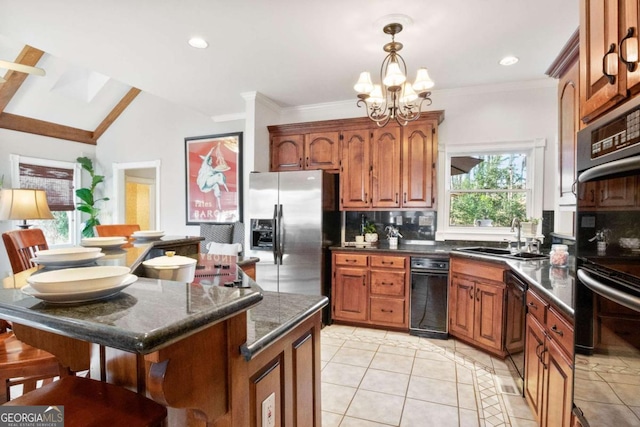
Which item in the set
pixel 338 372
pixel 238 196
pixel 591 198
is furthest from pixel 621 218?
pixel 238 196

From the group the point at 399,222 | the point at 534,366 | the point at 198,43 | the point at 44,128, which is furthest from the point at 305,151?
the point at 44,128

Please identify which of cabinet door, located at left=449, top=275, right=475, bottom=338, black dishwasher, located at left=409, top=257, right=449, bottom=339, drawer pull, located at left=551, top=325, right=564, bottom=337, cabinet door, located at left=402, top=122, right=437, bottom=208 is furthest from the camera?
cabinet door, located at left=402, top=122, right=437, bottom=208

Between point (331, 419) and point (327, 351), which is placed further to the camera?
point (327, 351)

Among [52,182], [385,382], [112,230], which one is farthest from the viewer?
[52,182]

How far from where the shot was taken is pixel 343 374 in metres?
2.71

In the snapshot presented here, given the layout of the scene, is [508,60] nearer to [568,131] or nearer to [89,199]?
[568,131]

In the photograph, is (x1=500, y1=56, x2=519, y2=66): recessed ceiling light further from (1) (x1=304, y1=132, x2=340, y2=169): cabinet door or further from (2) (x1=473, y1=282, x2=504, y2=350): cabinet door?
(2) (x1=473, y1=282, x2=504, y2=350): cabinet door

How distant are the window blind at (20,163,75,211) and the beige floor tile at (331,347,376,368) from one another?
5.23 metres

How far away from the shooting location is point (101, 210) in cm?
582

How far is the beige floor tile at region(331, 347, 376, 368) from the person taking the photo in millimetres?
2904

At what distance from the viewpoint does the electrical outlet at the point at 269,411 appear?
997mm

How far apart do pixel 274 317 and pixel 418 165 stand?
296 cm

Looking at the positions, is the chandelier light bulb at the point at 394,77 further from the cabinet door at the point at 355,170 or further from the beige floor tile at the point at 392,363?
the beige floor tile at the point at 392,363

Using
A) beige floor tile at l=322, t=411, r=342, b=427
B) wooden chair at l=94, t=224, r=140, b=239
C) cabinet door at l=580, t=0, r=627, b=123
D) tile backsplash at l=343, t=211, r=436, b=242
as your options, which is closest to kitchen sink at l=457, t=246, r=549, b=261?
tile backsplash at l=343, t=211, r=436, b=242
